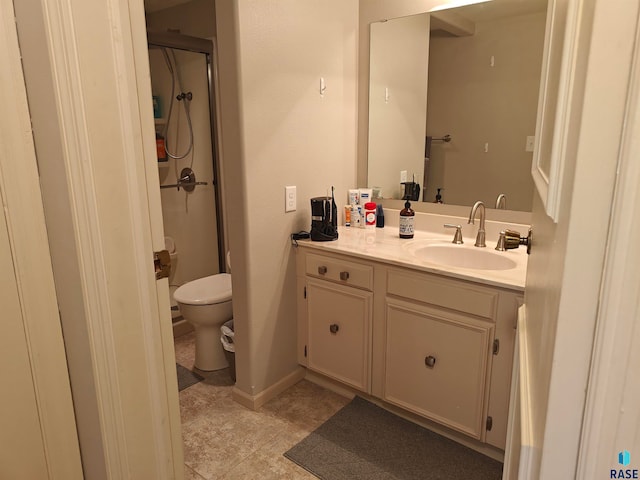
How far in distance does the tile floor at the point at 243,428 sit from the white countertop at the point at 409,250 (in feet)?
Result: 2.70

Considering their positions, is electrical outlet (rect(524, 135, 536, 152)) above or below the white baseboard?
above

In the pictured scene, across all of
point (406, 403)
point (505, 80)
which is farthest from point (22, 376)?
point (505, 80)

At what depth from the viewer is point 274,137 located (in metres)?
2.11

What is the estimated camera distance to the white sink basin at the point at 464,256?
200 cm

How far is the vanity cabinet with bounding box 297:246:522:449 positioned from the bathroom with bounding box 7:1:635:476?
211 mm

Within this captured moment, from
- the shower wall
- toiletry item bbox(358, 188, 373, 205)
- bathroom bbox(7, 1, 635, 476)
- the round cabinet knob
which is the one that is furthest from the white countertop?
the shower wall

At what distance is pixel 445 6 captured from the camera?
2.17 metres

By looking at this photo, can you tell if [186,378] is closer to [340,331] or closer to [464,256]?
[340,331]

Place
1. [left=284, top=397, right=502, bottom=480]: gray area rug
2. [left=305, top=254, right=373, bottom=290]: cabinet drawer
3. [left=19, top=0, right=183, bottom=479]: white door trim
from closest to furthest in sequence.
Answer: [left=19, top=0, right=183, bottom=479]: white door trim → [left=284, top=397, right=502, bottom=480]: gray area rug → [left=305, top=254, right=373, bottom=290]: cabinet drawer

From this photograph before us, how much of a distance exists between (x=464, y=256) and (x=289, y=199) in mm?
905

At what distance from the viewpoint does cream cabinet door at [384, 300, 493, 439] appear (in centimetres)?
179

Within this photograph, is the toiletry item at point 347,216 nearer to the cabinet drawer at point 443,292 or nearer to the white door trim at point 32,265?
the cabinet drawer at point 443,292

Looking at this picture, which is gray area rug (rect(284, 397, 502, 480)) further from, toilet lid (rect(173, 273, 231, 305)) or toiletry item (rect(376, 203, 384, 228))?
toiletry item (rect(376, 203, 384, 228))

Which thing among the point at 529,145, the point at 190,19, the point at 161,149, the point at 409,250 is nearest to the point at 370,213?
the point at 409,250
